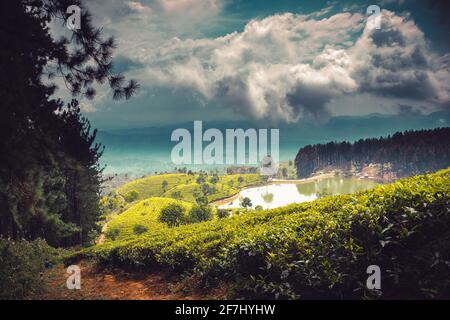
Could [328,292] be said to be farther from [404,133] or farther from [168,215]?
[404,133]

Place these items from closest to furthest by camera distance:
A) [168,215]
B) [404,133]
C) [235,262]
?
1. [235,262]
2. [168,215]
3. [404,133]

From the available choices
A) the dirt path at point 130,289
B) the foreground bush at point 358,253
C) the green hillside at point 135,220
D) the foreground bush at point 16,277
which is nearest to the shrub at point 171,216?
the green hillside at point 135,220

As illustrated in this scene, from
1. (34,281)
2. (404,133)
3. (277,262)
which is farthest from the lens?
(404,133)

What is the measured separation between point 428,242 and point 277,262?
9.25ft

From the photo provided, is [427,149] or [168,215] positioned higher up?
[427,149]

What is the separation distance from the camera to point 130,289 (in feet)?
30.8

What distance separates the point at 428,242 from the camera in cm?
575

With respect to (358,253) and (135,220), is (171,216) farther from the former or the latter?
(358,253)

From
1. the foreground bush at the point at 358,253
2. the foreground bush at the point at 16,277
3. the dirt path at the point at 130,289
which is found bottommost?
the dirt path at the point at 130,289

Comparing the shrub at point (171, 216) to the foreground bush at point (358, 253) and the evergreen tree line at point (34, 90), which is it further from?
the foreground bush at point (358, 253)

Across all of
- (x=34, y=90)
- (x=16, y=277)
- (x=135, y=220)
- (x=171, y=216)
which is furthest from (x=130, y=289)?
(x=135, y=220)

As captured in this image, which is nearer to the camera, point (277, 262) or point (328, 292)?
point (328, 292)

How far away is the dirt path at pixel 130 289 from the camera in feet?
25.8
